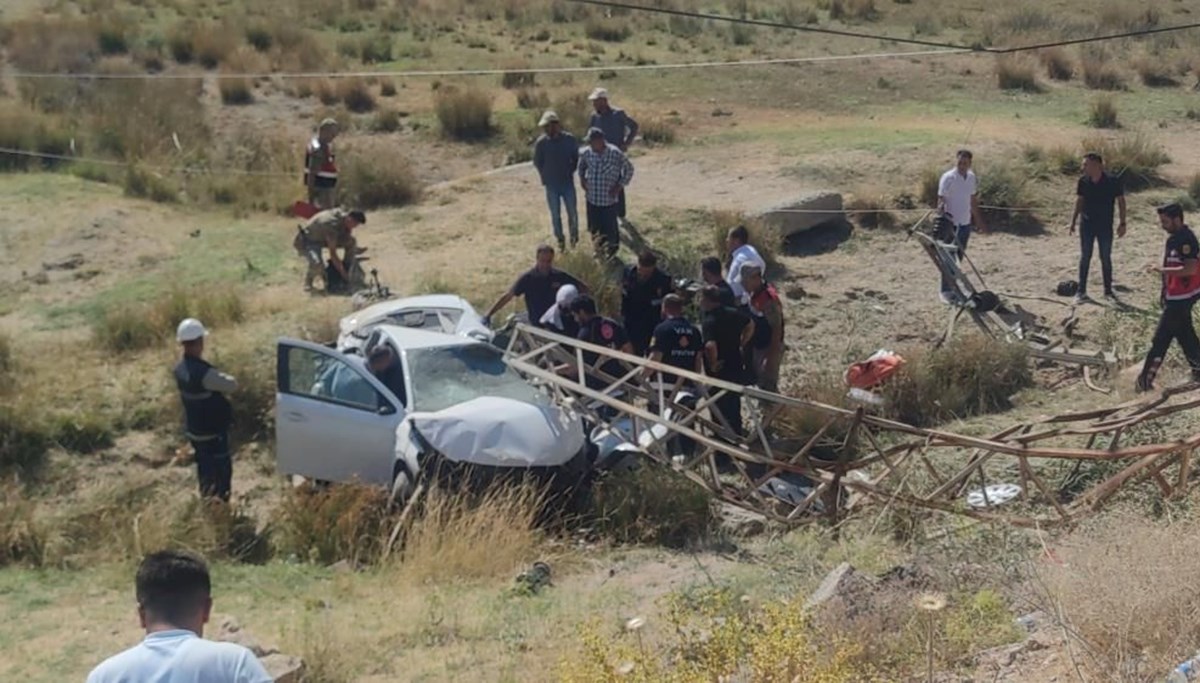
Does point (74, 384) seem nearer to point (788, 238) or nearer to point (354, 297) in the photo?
point (354, 297)

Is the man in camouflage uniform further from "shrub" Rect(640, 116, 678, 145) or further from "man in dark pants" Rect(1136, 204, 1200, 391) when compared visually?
"man in dark pants" Rect(1136, 204, 1200, 391)

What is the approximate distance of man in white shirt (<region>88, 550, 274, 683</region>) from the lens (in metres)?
3.93

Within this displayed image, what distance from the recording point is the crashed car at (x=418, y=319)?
1281cm

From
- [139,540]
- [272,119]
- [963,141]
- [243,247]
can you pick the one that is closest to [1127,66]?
[963,141]

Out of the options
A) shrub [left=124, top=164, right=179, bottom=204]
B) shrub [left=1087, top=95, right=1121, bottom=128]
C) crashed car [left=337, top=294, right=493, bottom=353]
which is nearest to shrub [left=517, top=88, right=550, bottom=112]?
shrub [left=124, top=164, right=179, bottom=204]

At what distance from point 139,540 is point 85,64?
22531mm

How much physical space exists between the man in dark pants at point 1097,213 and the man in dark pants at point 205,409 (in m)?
9.26

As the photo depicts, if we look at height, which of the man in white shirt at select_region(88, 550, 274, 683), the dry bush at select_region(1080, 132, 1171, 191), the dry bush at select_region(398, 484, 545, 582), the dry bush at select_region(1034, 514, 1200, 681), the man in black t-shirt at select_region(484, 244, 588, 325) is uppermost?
the man in white shirt at select_region(88, 550, 274, 683)

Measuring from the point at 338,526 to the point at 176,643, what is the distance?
619 centimetres

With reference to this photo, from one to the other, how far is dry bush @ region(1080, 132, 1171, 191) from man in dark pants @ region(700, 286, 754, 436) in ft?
33.3

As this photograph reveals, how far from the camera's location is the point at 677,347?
11.2 m

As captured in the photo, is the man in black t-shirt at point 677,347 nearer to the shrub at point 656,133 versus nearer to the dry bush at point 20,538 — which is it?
the dry bush at point 20,538

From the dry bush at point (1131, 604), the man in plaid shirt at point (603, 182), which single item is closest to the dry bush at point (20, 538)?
the dry bush at point (1131, 604)

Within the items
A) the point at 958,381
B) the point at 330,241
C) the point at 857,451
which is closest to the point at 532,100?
the point at 330,241
